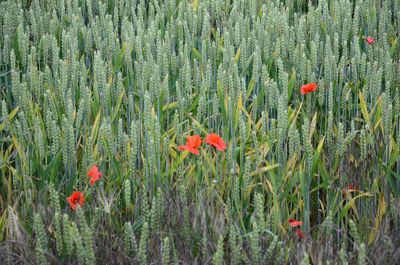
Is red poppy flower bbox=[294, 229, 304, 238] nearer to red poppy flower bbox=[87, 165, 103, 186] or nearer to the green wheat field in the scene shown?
the green wheat field

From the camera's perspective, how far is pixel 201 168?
2.07 m

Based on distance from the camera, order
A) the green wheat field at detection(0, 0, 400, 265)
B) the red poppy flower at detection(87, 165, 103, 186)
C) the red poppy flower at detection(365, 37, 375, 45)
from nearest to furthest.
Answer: the green wheat field at detection(0, 0, 400, 265) → the red poppy flower at detection(87, 165, 103, 186) → the red poppy flower at detection(365, 37, 375, 45)

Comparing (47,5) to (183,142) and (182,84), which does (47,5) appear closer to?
(182,84)

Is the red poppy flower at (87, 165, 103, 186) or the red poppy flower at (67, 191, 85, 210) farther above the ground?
the red poppy flower at (87, 165, 103, 186)

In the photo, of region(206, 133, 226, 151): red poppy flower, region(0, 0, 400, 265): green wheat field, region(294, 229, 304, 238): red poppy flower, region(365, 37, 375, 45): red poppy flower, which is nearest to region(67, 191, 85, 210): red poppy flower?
region(0, 0, 400, 265): green wheat field

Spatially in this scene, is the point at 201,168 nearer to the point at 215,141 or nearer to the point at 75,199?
the point at 215,141

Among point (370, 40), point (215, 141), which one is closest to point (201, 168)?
point (215, 141)

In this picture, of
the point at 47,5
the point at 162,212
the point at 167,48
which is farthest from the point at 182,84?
the point at 47,5

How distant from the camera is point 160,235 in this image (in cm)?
180

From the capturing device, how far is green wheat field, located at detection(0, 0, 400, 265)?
1.76 m

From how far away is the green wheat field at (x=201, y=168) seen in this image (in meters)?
1.76

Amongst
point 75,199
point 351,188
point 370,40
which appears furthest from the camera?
point 370,40

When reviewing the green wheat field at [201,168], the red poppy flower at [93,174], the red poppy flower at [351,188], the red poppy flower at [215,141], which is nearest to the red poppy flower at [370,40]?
the green wheat field at [201,168]

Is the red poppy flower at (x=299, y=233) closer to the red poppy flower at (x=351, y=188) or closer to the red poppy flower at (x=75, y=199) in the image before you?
the red poppy flower at (x=351, y=188)
